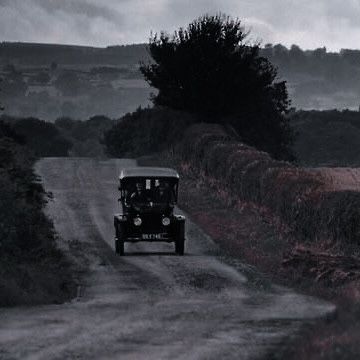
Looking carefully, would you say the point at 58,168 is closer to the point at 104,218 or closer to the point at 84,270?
the point at 104,218

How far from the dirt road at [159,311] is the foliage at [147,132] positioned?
23.8 m

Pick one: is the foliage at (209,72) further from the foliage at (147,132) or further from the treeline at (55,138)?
the treeline at (55,138)

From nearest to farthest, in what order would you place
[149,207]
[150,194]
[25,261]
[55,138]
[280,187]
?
[25,261], [149,207], [150,194], [280,187], [55,138]

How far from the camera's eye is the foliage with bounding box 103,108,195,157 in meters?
53.5

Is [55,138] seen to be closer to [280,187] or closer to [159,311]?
[280,187]

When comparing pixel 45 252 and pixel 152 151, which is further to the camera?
pixel 152 151

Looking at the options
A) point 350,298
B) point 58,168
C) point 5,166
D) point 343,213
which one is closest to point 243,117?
point 58,168

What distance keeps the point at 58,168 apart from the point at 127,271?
27026 millimetres

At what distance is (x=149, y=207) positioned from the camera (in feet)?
82.2

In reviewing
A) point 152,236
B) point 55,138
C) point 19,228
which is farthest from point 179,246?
point 55,138

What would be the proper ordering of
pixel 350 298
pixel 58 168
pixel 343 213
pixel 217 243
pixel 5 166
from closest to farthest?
1. pixel 350 298
2. pixel 343 213
3. pixel 217 243
4. pixel 5 166
5. pixel 58 168

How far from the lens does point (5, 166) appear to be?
3322 cm

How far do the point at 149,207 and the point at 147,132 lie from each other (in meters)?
36.0

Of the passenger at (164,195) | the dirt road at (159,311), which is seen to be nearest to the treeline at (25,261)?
the dirt road at (159,311)
